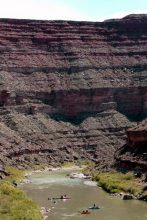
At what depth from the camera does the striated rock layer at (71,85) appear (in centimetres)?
10969

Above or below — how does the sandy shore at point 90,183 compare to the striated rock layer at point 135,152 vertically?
below

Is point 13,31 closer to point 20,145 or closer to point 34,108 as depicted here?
point 34,108

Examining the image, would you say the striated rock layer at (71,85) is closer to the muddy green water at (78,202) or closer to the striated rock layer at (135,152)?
the muddy green water at (78,202)

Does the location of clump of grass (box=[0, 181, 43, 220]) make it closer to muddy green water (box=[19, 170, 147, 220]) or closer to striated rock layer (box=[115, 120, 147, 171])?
muddy green water (box=[19, 170, 147, 220])

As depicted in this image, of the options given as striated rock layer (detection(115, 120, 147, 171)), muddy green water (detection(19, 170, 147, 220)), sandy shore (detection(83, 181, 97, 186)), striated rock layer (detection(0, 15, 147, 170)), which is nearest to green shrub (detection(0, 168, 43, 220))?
muddy green water (detection(19, 170, 147, 220))

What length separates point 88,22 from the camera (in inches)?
5595

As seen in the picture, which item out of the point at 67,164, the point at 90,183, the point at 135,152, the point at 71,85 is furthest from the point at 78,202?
the point at 71,85

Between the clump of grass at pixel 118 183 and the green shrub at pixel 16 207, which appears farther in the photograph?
the clump of grass at pixel 118 183

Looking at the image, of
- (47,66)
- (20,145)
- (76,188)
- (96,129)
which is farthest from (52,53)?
(76,188)

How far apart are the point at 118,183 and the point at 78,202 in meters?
7.69

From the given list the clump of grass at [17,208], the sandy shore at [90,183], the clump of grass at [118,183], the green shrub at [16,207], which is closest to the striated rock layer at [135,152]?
the clump of grass at [118,183]

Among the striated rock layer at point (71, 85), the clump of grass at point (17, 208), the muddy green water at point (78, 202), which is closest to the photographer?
the clump of grass at point (17, 208)

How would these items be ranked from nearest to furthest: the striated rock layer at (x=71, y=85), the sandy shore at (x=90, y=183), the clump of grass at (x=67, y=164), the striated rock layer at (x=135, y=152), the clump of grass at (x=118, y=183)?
the clump of grass at (x=118, y=183), the striated rock layer at (x=135, y=152), the sandy shore at (x=90, y=183), the clump of grass at (x=67, y=164), the striated rock layer at (x=71, y=85)

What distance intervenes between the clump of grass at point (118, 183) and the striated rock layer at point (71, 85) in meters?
31.3
